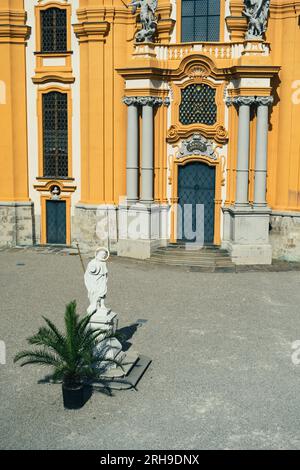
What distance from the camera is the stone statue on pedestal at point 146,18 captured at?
22.5m

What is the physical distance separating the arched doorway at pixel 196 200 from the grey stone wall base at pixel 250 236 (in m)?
1.80

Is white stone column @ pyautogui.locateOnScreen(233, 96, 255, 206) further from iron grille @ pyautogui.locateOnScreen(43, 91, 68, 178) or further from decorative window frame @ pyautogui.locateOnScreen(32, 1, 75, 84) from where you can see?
iron grille @ pyautogui.locateOnScreen(43, 91, 68, 178)

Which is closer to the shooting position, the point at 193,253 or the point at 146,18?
the point at 146,18

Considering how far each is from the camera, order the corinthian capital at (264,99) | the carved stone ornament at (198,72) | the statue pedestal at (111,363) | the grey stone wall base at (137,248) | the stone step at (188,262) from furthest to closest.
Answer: the grey stone wall base at (137,248) < the carved stone ornament at (198,72) < the stone step at (188,262) < the corinthian capital at (264,99) < the statue pedestal at (111,363)

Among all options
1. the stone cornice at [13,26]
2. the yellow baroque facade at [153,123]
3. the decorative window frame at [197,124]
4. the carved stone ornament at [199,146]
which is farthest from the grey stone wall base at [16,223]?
the carved stone ornament at [199,146]

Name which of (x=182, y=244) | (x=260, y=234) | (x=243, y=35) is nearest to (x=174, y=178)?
(x=182, y=244)

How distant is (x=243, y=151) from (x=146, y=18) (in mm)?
6299

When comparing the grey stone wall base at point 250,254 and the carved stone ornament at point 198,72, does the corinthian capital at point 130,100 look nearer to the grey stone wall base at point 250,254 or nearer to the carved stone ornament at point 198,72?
the carved stone ornament at point 198,72

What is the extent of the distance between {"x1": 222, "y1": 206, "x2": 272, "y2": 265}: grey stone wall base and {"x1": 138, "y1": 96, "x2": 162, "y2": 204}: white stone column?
3554mm

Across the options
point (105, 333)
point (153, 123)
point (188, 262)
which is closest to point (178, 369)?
point (105, 333)

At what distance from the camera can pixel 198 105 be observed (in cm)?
2359

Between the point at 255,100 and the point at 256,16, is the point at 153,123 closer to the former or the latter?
the point at 255,100
